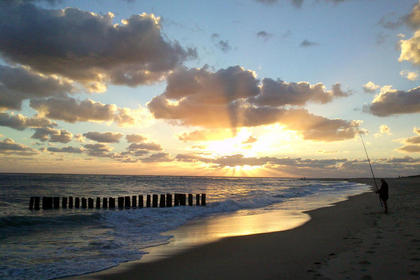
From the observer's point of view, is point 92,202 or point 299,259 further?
point 92,202

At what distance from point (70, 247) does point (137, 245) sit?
2.00 metres

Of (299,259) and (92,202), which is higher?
(299,259)

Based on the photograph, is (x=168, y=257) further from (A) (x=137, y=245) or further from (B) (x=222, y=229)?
(B) (x=222, y=229)

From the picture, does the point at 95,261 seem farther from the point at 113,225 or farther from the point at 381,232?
the point at 381,232

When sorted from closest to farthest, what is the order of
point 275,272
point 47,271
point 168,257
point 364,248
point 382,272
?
point 382,272
point 275,272
point 47,271
point 364,248
point 168,257

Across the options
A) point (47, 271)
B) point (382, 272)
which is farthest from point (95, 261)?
point (382, 272)

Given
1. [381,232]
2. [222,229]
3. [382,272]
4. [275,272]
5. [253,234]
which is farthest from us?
[222,229]

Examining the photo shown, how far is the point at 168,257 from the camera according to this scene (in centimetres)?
755

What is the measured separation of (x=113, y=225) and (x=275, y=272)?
973 cm

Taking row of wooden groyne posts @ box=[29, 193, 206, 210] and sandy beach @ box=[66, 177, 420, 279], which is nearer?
sandy beach @ box=[66, 177, 420, 279]

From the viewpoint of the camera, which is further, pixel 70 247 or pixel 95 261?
pixel 70 247

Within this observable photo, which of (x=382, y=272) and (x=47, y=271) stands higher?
(x=382, y=272)

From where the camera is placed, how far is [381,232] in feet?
29.0

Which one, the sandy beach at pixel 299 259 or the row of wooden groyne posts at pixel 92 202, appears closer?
the sandy beach at pixel 299 259
